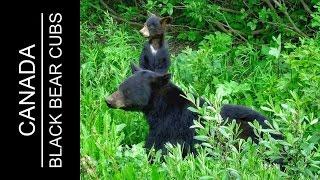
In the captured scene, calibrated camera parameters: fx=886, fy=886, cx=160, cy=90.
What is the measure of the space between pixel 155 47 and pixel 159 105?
2.30 m

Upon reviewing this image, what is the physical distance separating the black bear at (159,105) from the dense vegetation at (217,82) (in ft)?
0.52

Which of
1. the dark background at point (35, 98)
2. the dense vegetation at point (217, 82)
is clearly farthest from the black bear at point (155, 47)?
the dark background at point (35, 98)

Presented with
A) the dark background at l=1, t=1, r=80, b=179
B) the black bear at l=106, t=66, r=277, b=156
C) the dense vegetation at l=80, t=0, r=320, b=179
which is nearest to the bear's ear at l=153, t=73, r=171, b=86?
the black bear at l=106, t=66, r=277, b=156

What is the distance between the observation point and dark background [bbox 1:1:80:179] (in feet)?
16.1

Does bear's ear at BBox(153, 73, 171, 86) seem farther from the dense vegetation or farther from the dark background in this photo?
the dark background

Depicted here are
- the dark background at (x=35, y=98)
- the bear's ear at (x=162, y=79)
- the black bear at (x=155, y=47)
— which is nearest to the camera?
the dark background at (x=35, y=98)

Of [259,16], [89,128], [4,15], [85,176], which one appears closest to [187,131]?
[89,128]

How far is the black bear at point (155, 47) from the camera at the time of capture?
898 centimetres

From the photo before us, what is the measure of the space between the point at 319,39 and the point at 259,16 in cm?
95

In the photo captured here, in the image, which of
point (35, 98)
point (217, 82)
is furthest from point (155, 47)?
point (35, 98)

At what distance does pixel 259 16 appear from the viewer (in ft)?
31.2

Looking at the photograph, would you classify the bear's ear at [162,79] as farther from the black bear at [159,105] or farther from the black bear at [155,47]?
the black bear at [155,47]

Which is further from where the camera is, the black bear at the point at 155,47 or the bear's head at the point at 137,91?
the black bear at the point at 155,47

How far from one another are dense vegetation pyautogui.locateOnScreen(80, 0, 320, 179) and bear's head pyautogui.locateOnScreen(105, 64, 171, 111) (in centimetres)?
16
